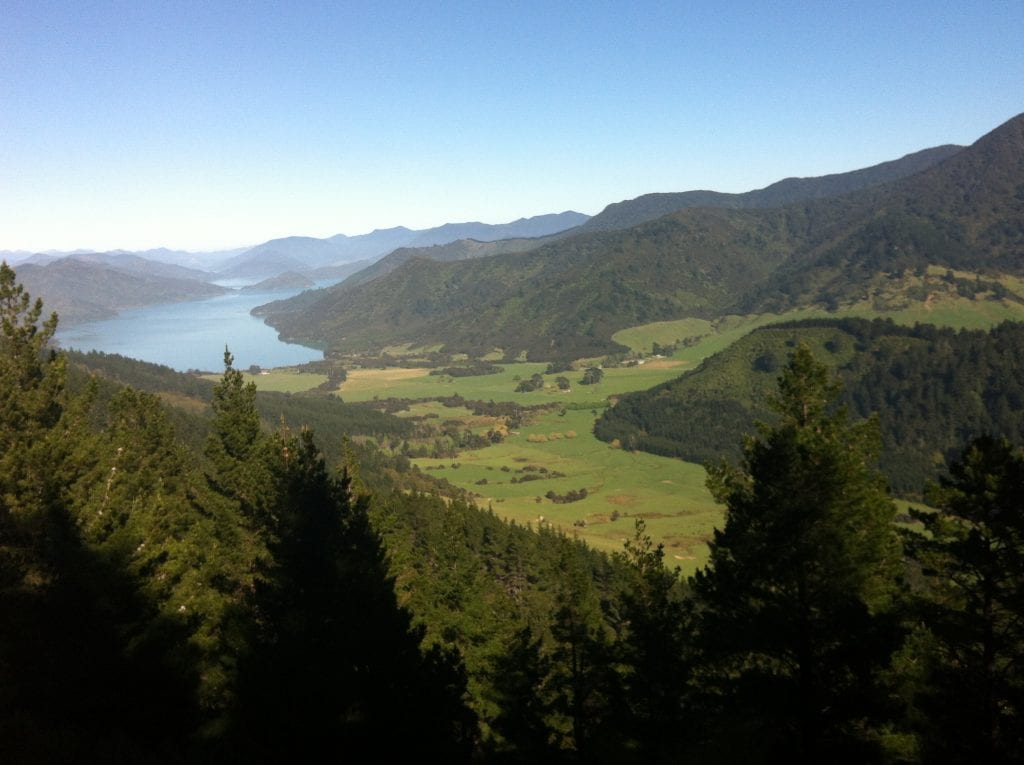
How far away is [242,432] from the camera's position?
107 ft

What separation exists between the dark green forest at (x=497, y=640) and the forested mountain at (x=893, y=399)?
109177 millimetres

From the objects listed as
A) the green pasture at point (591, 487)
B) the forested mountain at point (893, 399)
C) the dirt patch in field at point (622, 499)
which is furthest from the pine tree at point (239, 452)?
the forested mountain at point (893, 399)

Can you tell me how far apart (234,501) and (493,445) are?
14278cm

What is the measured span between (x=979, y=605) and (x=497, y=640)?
21229 millimetres

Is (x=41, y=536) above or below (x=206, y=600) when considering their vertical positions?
above

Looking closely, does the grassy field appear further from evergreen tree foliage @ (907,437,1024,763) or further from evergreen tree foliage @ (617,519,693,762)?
evergreen tree foliage @ (907,437,1024,763)

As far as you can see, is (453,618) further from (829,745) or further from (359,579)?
(829,745)

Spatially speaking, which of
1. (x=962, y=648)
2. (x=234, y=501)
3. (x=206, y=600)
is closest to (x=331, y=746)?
(x=206, y=600)

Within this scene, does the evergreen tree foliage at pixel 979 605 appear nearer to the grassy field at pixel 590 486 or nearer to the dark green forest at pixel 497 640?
the dark green forest at pixel 497 640

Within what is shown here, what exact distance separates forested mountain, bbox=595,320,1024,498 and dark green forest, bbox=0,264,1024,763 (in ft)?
358

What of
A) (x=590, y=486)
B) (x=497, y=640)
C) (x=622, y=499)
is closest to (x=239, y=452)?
(x=497, y=640)

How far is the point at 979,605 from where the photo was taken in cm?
1558

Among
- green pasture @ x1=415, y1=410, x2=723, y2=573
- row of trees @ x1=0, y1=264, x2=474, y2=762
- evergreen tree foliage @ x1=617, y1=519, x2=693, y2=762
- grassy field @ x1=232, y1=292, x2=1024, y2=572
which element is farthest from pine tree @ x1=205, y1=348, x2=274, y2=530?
grassy field @ x1=232, y1=292, x2=1024, y2=572

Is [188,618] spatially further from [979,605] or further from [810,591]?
[979,605]
